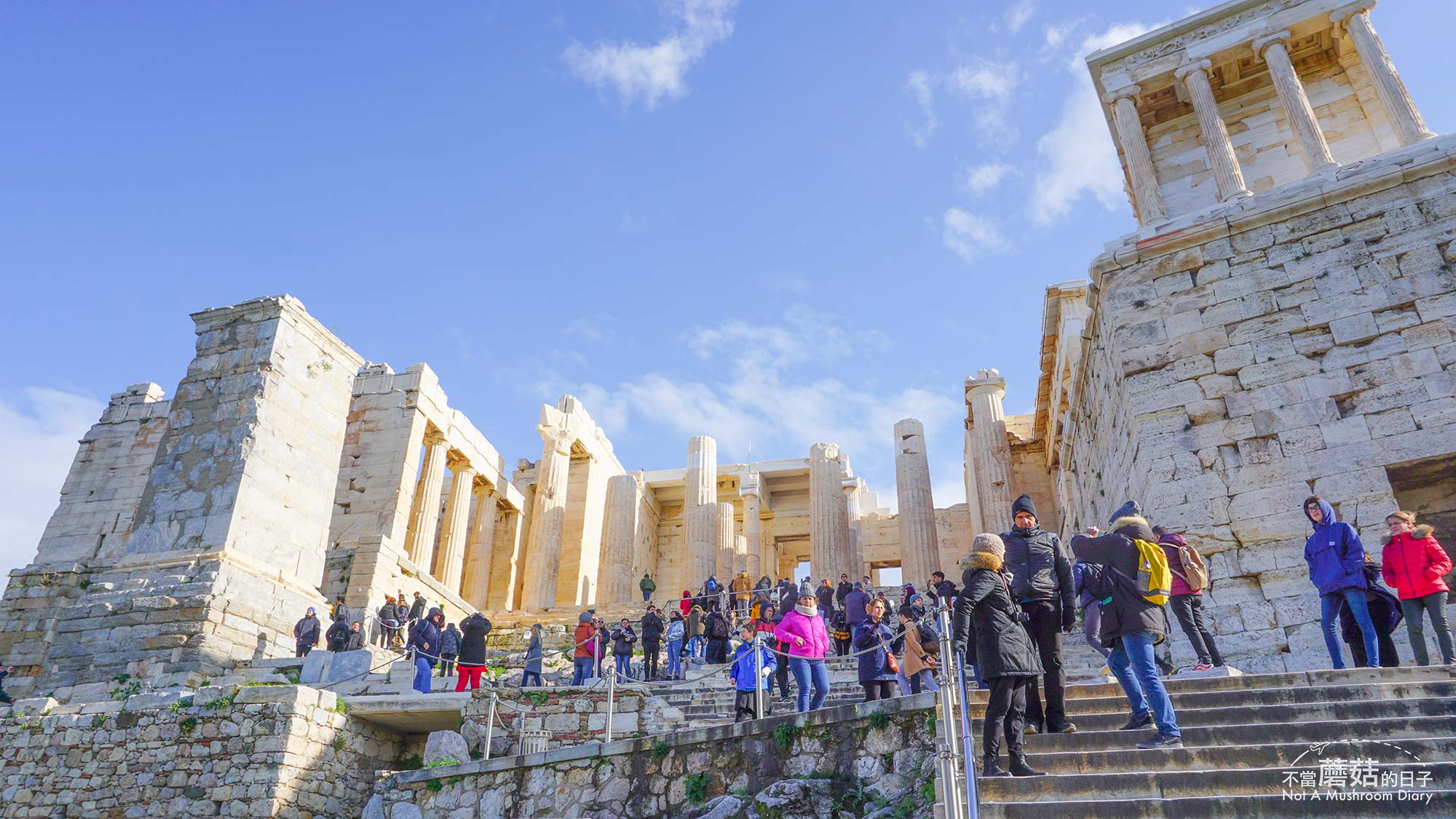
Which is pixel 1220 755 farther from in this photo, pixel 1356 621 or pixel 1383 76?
pixel 1383 76

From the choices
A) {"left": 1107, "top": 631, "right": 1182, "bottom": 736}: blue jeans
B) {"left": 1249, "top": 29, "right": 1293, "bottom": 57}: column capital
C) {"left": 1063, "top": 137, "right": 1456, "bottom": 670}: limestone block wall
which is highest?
{"left": 1249, "top": 29, "right": 1293, "bottom": 57}: column capital

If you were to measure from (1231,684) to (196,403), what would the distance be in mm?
16120

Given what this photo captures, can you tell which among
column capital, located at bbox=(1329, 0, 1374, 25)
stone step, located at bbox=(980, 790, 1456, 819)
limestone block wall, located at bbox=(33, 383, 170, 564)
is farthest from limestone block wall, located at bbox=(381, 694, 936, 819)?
limestone block wall, located at bbox=(33, 383, 170, 564)

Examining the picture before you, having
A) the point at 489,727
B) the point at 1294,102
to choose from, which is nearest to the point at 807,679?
the point at 489,727

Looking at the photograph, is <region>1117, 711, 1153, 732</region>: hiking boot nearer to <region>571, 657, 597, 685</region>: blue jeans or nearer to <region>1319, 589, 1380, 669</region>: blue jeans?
<region>1319, 589, 1380, 669</region>: blue jeans

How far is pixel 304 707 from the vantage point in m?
10.9

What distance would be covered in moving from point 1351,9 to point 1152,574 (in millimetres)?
13306

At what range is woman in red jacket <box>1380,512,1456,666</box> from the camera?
7.07 m

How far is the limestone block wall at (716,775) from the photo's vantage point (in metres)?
7.04

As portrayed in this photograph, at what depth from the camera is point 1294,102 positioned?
14062 mm

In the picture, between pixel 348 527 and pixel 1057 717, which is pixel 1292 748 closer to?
pixel 1057 717

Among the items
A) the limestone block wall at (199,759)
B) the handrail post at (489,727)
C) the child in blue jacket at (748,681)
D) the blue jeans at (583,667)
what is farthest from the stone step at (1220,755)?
the limestone block wall at (199,759)

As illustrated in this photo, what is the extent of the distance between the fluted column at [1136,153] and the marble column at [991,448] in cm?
861

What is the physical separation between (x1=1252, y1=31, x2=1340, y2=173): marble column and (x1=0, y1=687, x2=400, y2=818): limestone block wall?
15.0 metres
